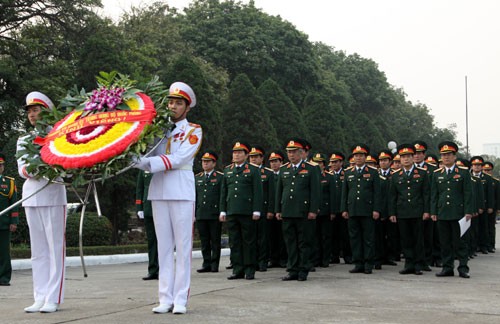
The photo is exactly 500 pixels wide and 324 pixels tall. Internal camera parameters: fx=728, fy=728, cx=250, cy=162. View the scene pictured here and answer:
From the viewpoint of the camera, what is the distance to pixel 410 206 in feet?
39.3

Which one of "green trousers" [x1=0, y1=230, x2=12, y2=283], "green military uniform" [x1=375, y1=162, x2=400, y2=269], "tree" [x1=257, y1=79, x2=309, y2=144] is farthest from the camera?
"tree" [x1=257, y1=79, x2=309, y2=144]

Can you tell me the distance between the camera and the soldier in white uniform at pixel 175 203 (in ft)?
23.1

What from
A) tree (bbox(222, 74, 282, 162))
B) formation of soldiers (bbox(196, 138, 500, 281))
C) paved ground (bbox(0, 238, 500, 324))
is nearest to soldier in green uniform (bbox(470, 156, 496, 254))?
Result: formation of soldiers (bbox(196, 138, 500, 281))

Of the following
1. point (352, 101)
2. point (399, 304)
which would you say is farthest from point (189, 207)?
point (352, 101)

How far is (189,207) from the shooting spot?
718 centimetres

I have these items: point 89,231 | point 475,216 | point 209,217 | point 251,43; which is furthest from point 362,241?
point 251,43

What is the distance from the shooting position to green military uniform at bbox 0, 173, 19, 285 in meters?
10.8

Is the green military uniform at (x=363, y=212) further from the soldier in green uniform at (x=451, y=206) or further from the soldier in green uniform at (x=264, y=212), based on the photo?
the soldier in green uniform at (x=264, y=212)

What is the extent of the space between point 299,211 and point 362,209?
1.79m

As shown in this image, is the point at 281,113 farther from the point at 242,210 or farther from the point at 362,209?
the point at 242,210

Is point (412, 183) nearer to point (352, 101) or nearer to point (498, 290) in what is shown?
point (498, 290)

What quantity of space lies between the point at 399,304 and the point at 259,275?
4.02 m

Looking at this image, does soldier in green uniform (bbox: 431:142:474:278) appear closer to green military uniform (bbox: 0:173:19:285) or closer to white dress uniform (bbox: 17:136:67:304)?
white dress uniform (bbox: 17:136:67:304)

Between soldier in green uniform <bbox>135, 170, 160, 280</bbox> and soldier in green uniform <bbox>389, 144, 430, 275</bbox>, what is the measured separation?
3.96 metres
